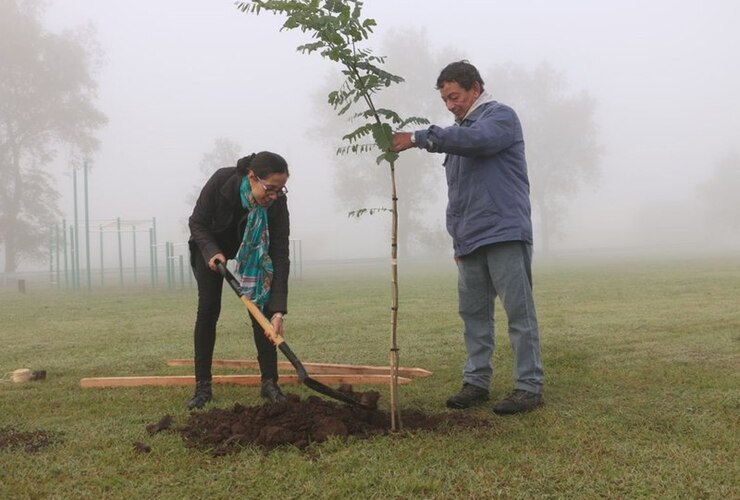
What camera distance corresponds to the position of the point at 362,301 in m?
13.2

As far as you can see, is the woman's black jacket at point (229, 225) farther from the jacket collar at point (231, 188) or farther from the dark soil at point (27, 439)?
the dark soil at point (27, 439)

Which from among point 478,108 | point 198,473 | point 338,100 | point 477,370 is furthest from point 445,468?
point 478,108

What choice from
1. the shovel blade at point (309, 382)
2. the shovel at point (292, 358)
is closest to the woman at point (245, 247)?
the shovel at point (292, 358)

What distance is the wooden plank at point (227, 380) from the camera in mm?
4980

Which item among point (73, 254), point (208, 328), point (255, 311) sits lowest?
point (208, 328)

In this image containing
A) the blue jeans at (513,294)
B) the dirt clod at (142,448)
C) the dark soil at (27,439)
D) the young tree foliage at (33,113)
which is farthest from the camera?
the young tree foliage at (33,113)

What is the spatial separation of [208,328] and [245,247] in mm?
643

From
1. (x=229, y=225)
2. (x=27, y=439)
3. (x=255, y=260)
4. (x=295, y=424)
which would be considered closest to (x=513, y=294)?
(x=295, y=424)

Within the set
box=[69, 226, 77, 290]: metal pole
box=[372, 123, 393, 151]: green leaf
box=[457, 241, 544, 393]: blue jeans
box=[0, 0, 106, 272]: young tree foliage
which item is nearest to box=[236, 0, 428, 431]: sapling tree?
box=[372, 123, 393, 151]: green leaf

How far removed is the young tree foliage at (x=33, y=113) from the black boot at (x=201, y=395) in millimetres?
32984

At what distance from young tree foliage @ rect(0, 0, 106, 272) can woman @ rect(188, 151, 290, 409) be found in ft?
108

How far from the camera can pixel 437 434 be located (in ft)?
11.4

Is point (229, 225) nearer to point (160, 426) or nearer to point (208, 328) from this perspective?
point (208, 328)

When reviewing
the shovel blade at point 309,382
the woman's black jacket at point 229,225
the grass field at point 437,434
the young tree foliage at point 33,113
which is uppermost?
the young tree foliage at point 33,113
